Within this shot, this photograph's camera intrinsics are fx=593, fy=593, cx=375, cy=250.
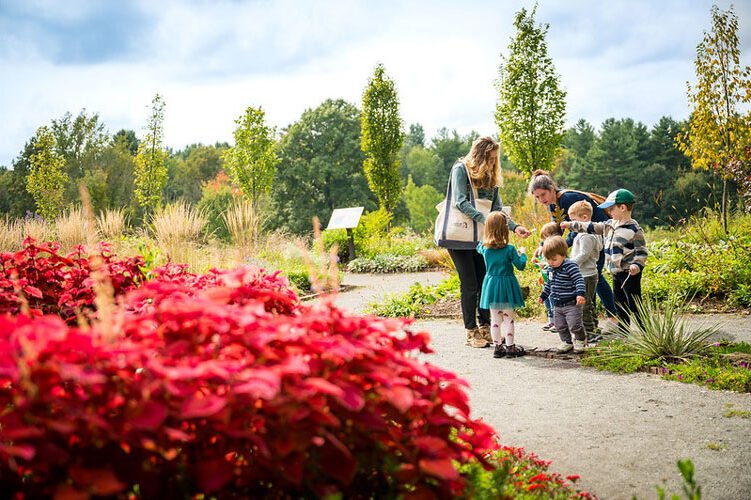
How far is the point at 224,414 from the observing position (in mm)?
1308

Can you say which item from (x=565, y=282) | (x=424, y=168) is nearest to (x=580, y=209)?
(x=565, y=282)

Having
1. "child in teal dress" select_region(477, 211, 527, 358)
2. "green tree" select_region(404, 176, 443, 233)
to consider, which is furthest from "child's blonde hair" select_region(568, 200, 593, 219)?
"green tree" select_region(404, 176, 443, 233)

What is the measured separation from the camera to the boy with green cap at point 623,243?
5965mm

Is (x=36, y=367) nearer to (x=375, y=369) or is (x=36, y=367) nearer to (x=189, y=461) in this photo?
(x=189, y=461)

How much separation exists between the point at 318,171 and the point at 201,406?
129 feet

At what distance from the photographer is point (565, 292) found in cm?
557

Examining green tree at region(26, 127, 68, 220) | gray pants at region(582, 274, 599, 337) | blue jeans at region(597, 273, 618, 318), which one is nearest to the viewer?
gray pants at region(582, 274, 599, 337)

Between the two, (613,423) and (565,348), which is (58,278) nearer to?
(613,423)

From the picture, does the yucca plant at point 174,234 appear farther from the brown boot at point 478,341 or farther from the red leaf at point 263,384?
the red leaf at point 263,384

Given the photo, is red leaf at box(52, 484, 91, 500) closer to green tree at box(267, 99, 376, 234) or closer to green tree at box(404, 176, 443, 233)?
green tree at box(267, 99, 376, 234)

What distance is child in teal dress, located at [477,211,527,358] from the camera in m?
5.55

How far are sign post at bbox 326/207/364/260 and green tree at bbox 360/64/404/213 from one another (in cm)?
546

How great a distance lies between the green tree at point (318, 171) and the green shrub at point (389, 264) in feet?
73.5

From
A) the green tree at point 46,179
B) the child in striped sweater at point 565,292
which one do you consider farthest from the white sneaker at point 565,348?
the green tree at point 46,179
